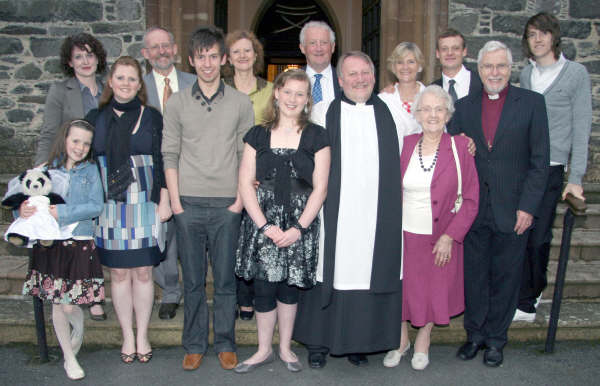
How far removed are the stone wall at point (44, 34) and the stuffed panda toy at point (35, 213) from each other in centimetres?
324

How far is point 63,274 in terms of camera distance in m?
2.89

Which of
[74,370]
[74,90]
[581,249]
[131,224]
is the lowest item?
[74,370]

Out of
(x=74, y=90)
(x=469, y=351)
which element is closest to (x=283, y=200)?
(x=469, y=351)

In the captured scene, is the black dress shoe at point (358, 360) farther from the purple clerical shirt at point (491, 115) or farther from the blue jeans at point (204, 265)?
the purple clerical shirt at point (491, 115)

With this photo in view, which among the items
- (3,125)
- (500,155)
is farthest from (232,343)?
(3,125)

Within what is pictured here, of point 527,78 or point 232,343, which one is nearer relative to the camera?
point 232,343

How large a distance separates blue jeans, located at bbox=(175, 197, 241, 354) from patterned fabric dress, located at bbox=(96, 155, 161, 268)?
0.19 m

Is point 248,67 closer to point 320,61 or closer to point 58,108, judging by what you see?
point 320,61

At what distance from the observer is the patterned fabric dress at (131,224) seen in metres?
2.88

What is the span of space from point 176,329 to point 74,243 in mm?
897

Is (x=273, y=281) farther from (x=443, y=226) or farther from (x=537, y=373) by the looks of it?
(x=537, y=373)

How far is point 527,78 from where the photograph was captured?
342 cm

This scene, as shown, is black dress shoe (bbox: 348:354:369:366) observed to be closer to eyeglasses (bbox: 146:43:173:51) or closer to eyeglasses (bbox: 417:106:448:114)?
eyeglasses (bbox: 417:106:448:114)

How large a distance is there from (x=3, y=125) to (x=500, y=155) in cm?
544
